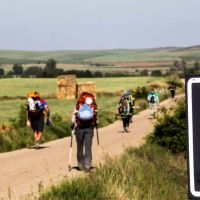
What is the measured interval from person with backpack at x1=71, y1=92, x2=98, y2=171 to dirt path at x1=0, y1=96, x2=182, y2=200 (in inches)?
14.3

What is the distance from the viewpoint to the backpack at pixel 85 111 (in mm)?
12453

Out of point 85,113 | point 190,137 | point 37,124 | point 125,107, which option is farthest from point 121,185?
point 125,107

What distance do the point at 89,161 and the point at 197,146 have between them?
9.91m

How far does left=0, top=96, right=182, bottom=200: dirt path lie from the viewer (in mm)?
10430

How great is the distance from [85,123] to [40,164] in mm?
2169

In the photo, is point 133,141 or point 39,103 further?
point 133,141

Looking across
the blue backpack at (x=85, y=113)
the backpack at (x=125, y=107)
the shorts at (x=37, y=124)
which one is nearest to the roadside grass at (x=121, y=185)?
the blue backpack at (x=85, y=113)

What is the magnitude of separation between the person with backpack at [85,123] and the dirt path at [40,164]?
0.36 metres

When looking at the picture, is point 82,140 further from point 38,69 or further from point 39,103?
point 38,69

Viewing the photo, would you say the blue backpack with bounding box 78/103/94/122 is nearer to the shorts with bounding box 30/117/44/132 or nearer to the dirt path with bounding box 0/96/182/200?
Answer: the dirt path with bounding box 0/96/182/200

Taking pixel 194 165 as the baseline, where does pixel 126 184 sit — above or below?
below

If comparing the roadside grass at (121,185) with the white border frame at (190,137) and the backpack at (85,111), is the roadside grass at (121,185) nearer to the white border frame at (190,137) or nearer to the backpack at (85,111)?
the backpack at (85,111)

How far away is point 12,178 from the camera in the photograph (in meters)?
12.0

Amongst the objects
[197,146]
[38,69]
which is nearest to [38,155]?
[197,146]
